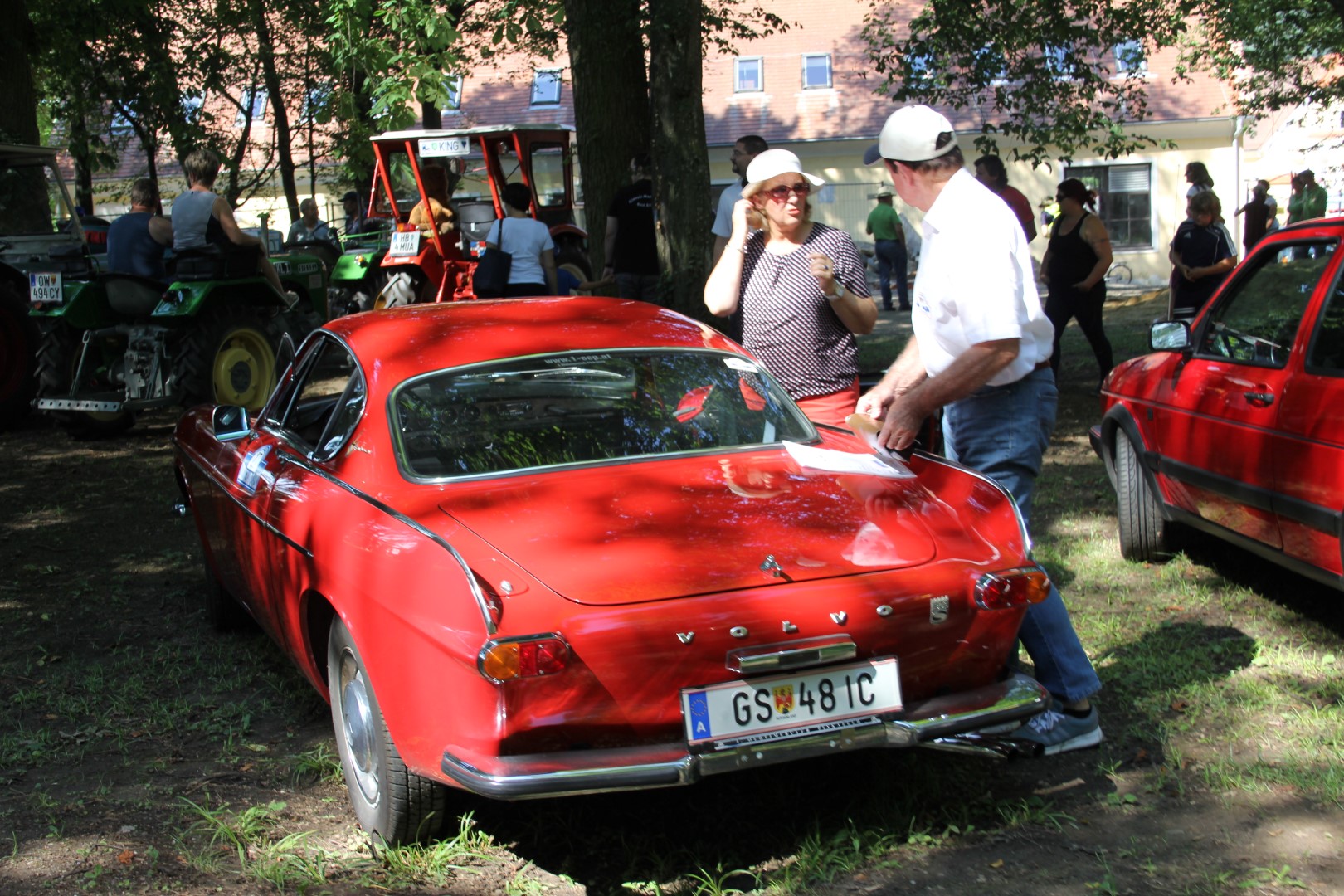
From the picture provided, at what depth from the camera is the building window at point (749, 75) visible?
32969 millimetres

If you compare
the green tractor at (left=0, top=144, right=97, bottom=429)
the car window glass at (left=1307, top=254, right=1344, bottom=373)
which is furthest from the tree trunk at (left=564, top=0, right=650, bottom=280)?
the car window glass at (left=1307, top=254, right=1344, bottom=373)

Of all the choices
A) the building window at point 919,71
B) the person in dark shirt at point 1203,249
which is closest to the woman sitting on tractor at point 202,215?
the building window at point 919,71

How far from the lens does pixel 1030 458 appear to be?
3920 millimetres

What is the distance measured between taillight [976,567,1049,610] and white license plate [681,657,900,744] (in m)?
0.30

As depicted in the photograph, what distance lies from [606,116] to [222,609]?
6.18 m

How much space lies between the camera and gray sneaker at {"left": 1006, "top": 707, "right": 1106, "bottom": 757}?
12.7 feet

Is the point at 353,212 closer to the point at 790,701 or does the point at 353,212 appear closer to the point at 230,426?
the point at 230,426

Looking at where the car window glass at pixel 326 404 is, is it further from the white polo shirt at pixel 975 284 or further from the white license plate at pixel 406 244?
the white license plate at pixel 406 244

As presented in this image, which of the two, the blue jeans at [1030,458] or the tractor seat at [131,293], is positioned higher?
the tractor seat at [131,293]

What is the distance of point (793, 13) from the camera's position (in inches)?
1335

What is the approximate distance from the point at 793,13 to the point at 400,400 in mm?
32062

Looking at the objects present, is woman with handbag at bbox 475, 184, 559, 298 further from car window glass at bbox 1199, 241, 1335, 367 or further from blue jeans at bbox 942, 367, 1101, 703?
blue jeans at bbox 942, 367, 1101, 703

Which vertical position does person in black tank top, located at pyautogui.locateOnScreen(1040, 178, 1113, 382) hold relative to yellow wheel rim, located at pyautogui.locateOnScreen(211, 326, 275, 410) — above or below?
above

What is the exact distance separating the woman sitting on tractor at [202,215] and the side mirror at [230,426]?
5294 millimetres
